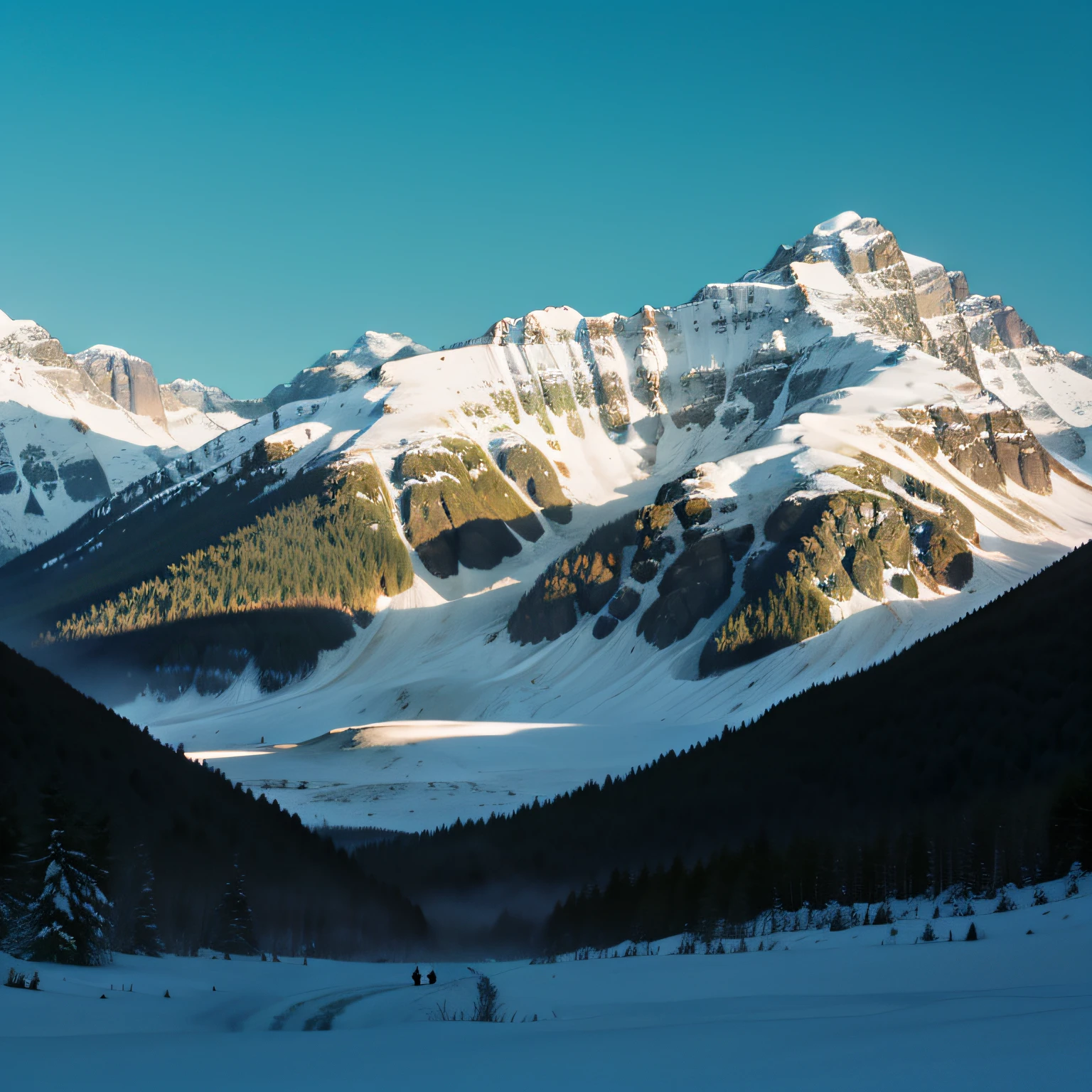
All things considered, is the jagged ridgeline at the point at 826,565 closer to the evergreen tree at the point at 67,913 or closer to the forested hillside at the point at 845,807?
the forested hillside at the point at 845,807

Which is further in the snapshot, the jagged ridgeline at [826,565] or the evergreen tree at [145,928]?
the jagged ridgeline at [826,565]

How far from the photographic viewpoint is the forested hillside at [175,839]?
143ft

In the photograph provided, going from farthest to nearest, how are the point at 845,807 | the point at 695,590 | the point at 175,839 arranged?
the point at 695,590 < the point at 845,807 < the point at 175,839

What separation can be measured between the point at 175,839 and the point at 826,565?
469ft

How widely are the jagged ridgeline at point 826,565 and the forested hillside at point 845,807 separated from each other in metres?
63.6

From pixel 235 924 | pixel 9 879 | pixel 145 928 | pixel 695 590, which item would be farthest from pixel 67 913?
pixel 695 590

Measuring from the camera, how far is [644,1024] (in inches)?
748

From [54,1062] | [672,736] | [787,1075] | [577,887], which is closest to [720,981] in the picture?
[787,1075]

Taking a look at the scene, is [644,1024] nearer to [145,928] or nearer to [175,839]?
[145,928]

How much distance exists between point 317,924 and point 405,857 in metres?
28.5

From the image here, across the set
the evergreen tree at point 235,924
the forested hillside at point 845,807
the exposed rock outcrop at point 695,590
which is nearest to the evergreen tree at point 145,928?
the evergreen tree at point 235,924

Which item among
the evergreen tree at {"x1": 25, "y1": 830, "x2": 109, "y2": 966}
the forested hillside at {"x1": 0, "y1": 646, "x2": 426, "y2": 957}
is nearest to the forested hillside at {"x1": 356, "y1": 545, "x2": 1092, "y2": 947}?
the forested hillside at {"x1": 0, "y1": 646, "x2": 426, "y2": 957}

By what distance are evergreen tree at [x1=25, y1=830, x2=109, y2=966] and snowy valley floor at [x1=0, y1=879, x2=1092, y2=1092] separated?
1.28 meters

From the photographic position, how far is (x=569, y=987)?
28.7 meters
